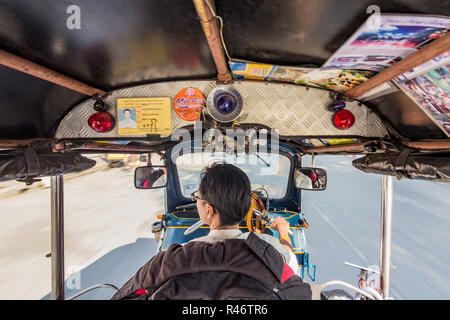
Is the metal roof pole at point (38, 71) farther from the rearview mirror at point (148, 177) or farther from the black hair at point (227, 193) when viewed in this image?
the black hair at point (227, 193)

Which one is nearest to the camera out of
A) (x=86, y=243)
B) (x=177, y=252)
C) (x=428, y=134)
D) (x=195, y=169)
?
(x=177, y=252)

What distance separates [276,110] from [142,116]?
4.70ft

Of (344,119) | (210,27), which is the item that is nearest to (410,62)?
(344,119)

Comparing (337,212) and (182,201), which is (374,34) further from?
(337,212)

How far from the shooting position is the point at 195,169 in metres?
3.34

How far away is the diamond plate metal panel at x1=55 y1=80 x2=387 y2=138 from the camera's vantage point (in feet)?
6.70

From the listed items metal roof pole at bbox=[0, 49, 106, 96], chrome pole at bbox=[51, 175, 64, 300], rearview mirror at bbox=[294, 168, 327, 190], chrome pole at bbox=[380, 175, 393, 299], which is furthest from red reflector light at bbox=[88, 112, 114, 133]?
chrome pole at bbox=[380, 175, 393, 299]

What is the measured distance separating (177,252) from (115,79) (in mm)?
1745

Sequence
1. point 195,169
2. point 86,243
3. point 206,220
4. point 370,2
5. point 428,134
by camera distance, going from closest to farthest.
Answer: point 370,2, point 206,220, point 428,134, point 195,169, point 86,243

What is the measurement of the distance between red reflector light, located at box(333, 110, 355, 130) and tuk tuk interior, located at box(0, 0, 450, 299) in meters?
0.01

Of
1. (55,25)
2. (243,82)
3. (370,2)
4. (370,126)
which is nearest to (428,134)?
(370,126)

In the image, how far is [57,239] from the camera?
267 centimetres

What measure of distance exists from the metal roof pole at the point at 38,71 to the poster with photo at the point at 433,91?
8.73 feet

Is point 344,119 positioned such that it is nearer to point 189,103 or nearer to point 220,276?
point 189,103
